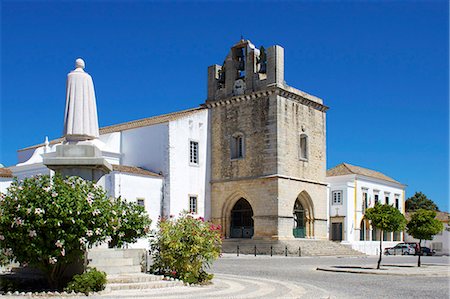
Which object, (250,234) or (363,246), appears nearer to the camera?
(250,234)

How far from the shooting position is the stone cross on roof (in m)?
12.5

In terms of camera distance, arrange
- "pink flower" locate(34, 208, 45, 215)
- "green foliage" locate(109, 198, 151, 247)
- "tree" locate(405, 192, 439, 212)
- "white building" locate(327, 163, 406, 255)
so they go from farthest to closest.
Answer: "tree" locate(405, 192, 439, 212) < "white building" locate(327, 163, 406, 255) < "green foliage" locate(109, 198, 151, 247) < "pink flower" locate(34, 208, 45, 215)

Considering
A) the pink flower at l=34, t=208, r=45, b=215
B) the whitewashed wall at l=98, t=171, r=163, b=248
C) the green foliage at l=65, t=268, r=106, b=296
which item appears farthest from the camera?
the whitewashed wall at l=98, t=171, r=163, b=248

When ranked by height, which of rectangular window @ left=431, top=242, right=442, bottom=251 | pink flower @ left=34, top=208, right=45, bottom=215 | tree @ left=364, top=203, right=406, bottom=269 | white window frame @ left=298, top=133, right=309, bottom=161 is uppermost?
white window frame @ left=298, top=133, right=309, bottom=161

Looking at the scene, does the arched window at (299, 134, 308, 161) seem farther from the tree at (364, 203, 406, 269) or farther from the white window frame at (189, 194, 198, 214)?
the tree at (364, 203, 406, 269)

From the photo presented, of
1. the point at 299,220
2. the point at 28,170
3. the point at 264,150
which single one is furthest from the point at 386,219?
the point at 28,170

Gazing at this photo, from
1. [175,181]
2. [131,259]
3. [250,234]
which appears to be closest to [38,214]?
[131,259]

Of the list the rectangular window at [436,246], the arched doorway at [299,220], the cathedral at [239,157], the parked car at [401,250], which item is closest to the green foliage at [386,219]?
the cathedral at [239,157]

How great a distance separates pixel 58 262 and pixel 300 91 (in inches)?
1086

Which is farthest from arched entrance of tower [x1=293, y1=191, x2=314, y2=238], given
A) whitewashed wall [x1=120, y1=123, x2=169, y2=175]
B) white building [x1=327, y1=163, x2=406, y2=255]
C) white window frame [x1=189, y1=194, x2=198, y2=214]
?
whitewashed wall [x1=120, y1=123, x2=169, y2=175]

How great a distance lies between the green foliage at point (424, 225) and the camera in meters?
21.6

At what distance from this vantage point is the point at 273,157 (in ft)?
110

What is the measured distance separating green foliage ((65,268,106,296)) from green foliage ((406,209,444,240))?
1495 centimetres

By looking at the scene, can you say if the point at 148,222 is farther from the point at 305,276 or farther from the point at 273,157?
the point at 273,157
